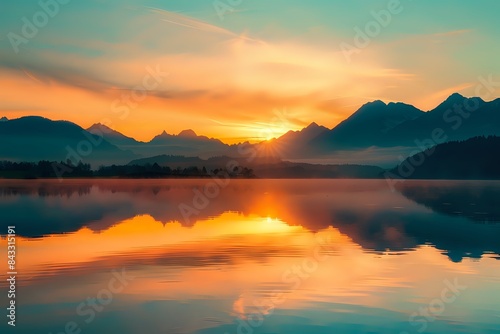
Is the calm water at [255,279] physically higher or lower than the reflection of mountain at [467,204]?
lower

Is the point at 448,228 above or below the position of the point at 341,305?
above

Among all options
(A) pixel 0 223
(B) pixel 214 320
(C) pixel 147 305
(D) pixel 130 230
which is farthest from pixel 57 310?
(A) pixel 0 223

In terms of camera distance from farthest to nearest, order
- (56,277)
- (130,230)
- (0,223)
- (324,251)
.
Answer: (0,223)
(130,230)
(324,251)
(56,277)

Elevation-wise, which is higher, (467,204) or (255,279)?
(467,204)

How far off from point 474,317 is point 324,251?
1292cm

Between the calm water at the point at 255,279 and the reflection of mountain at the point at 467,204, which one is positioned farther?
the reflection of mountain at the point at 467,204

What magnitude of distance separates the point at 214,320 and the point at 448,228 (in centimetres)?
2928

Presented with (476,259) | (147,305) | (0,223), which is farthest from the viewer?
(0,223)

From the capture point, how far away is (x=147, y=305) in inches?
699

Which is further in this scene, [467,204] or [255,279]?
[467,204]

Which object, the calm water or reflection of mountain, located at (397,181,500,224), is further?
reflection of mountain, located at (397,181,500,224)

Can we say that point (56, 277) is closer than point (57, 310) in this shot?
No

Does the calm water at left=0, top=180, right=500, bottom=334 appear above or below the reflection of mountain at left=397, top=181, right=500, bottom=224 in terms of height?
below

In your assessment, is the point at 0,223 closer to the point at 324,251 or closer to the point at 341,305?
the point at 324,251
